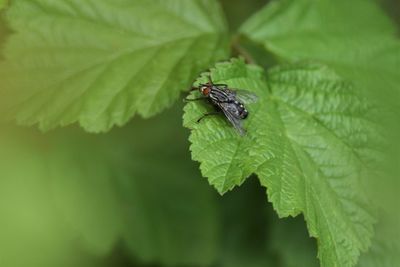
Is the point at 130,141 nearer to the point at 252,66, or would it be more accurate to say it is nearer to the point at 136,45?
the point at 136,45

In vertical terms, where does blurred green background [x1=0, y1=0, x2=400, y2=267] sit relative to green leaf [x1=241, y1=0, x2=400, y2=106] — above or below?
below

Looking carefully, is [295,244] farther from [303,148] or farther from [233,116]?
[233,116]

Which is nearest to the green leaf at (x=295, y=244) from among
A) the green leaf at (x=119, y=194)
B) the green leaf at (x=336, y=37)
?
A: the green leaf at (x=119, y=194)

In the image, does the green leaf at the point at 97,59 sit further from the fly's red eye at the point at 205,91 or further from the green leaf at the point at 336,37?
the green leaf at the point at 336,37

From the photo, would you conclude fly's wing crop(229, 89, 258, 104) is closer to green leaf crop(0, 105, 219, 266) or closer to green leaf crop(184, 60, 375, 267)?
green leaf crop(184, 60, 375, 267)

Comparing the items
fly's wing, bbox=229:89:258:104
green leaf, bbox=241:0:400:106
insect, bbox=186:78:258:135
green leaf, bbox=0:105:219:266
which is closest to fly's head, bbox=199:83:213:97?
insect, bbox=186:78:258:135

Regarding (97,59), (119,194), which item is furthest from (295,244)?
(97,59)
